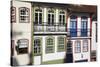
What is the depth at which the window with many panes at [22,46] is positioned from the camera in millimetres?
1675

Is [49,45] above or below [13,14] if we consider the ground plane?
below

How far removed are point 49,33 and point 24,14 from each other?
0.27 metres

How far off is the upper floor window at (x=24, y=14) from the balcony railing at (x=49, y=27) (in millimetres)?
98

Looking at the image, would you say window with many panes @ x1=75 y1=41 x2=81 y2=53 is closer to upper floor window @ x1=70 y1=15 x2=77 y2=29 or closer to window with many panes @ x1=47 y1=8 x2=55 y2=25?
upper floor window @ x1=70 y1=15 x2=77 y2=29

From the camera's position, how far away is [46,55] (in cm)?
175

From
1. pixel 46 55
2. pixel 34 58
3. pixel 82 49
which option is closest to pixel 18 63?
pixel 34 58

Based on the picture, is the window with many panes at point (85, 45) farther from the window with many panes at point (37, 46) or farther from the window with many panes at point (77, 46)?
the window with many panes at point (37, 46)

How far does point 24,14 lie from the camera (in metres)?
1.69

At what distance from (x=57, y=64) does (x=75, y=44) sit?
0.81 ft

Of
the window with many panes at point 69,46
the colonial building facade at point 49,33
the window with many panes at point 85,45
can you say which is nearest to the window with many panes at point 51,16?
the colonial building facade at point 49,33

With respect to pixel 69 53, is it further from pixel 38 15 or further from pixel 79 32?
pixel 38 15

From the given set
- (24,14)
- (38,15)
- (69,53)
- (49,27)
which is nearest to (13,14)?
(24,14)

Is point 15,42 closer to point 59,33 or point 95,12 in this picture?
point 59,33

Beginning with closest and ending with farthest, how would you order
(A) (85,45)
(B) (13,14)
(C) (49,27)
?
(B) (13,14) → (C) (49,27) → (A) (85,45)
